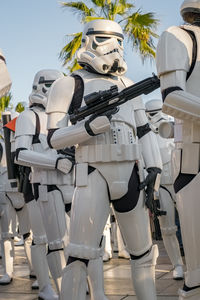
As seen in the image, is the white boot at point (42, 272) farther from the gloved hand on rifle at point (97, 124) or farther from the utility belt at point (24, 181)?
the gloved hand on rifle at point (97, 124)

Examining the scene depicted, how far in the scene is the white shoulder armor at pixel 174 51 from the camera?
331cm

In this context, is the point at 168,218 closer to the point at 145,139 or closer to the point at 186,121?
the point at 145,139

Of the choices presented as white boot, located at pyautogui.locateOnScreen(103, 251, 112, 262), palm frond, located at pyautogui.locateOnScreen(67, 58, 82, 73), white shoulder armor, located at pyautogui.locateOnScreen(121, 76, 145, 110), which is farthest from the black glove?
palm frond, located at pyautogui.locateOnScreen(67, 58, 82, 73)

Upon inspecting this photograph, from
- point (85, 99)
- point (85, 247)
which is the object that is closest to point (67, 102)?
point (85, 99)

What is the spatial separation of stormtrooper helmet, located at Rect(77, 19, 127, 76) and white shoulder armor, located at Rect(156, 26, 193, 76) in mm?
955

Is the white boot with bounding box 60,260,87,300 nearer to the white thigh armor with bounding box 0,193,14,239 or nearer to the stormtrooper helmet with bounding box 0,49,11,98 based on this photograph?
the stormtrooper helmet with bounding box 0,49,11,98

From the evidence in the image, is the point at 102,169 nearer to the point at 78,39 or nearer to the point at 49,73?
the point at 49,73

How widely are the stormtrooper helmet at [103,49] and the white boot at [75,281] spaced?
4.70 feet

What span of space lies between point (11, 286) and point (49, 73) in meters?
2.43

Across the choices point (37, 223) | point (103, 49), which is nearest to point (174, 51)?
point (103, 49)

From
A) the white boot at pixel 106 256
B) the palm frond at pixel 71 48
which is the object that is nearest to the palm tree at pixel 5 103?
the palm frond at pixel 71 48

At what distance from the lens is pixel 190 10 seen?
354 cm

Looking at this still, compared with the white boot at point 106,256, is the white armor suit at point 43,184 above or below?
above

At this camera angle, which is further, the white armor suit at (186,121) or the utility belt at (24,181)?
the utility belt at (24,181)
